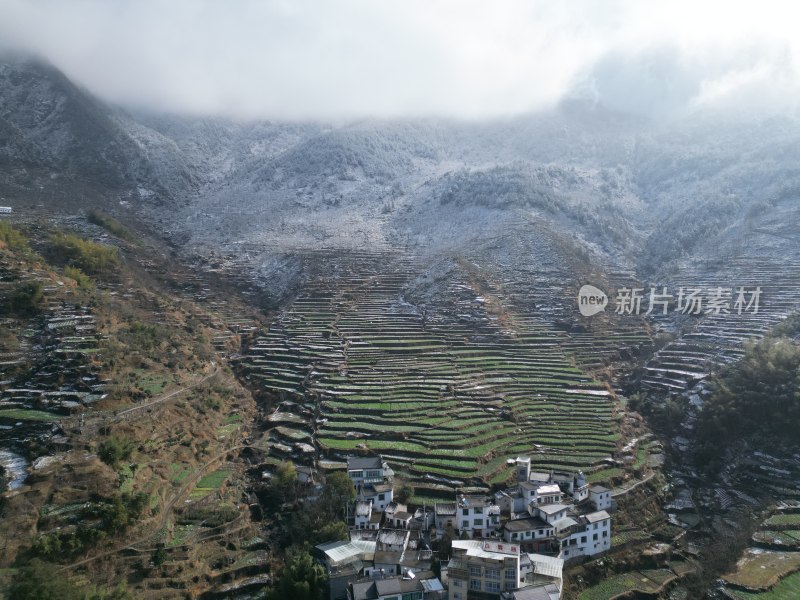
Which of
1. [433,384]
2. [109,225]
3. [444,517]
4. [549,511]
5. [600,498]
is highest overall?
[109,225]

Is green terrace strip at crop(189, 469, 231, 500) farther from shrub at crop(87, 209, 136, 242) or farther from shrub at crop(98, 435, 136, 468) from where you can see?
shrub at crop(87, 209, 136, 242)

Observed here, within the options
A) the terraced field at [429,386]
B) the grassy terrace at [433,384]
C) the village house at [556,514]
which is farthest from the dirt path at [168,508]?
the village house at [556,514]

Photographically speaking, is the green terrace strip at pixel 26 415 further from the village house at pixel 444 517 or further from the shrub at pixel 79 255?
the shrub at pixel 79 255

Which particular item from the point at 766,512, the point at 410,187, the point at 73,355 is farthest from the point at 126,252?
the point at 766,512

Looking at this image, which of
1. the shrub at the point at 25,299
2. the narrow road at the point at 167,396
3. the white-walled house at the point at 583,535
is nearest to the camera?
the white-walled house at the point at 583,535

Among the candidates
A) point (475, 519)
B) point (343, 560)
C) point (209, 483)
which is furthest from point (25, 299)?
point (475, 519)

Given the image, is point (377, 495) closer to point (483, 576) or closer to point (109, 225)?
point (483, 576)
